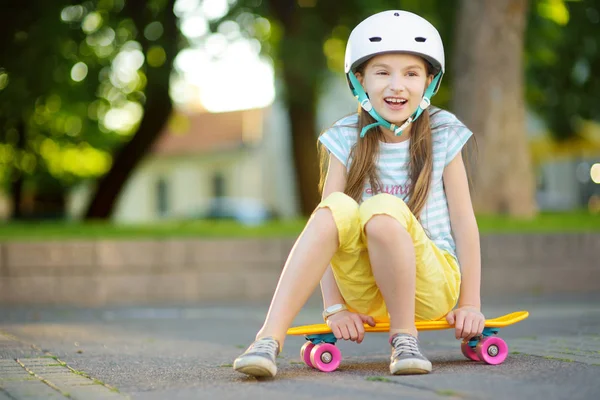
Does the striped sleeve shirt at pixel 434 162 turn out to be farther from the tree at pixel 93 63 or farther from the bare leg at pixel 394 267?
the tree at pixel 93 63

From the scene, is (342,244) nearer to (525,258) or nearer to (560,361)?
(560,361)

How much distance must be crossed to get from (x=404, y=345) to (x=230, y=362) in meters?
1.08

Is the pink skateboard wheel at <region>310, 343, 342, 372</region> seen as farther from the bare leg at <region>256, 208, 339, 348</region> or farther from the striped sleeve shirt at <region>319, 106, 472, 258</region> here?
the striped sleeve shirt at <region>319, 106, 472, 258</region>

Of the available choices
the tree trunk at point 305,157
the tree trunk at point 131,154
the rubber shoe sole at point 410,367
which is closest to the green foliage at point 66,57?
the tree trunk at point 131,154

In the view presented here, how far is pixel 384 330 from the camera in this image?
395 centimetres

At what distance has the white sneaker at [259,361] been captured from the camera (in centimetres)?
349

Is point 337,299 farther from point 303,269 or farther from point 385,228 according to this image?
point 385,228

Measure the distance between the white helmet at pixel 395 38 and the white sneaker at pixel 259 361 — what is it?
1364 millimetres

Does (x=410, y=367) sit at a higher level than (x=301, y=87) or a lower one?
lower

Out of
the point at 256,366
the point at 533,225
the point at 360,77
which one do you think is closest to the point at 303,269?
the point at 256,366

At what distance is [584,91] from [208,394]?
17.6 m

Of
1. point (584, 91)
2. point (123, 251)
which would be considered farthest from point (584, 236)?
point (584, 91)

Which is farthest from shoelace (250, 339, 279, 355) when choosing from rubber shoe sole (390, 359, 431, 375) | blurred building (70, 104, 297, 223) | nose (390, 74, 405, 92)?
blurred building (70, 104, 297, 223)

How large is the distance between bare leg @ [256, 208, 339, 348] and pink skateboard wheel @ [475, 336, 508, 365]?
821 millimetres
